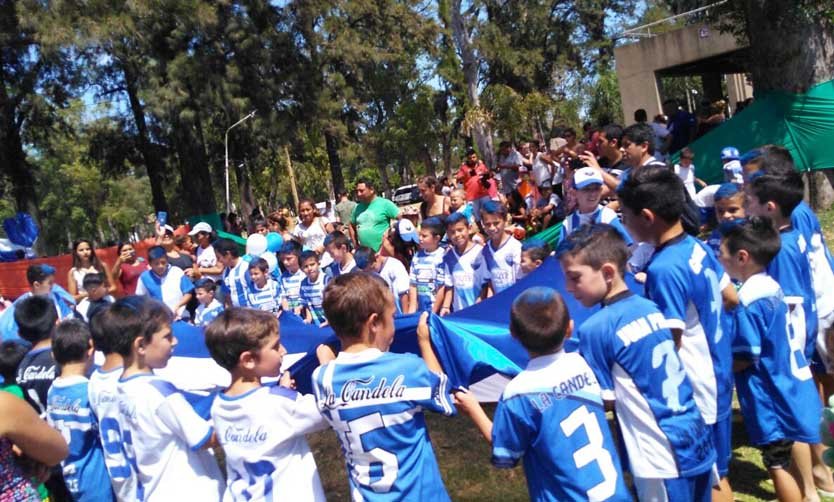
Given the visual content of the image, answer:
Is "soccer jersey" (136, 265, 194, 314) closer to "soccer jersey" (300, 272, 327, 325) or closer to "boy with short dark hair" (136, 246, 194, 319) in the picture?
"boy with short dark hair" (136, 246, 194, 319)

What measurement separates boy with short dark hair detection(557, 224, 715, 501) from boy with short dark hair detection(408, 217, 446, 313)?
3366 millimetres

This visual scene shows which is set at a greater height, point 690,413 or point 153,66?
point 153,66

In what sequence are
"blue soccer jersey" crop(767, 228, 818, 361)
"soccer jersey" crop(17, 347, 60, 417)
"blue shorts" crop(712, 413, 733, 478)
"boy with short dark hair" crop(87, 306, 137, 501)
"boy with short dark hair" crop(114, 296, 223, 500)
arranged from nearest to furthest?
"boy with short dark hair" crop(114, 296, 223, 500) < "blue shorts" crop(712, 413, 733, 478) < "boy with short dark hair" crop(87, 306, 137, 501) < "blue soccer jersey" crop(767, 228, 818, 361) < "soccer jersey" crop(17, 347, 60, 417)

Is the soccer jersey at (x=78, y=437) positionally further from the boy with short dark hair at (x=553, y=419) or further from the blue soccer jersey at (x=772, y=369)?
the blue soccer jersey at (x=772, y=369)

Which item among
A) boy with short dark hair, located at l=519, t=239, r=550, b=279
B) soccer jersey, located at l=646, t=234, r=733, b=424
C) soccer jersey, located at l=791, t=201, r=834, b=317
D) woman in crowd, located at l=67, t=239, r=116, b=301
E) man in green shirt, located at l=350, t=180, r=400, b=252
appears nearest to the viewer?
soccer jersey, located at l=646, t=234, r=733, b=424

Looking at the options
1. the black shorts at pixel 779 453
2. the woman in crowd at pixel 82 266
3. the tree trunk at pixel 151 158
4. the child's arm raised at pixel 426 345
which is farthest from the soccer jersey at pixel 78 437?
the tree trunk at pixel 151 158

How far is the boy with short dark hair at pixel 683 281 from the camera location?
316 centimetres

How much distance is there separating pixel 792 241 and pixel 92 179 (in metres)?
64.0

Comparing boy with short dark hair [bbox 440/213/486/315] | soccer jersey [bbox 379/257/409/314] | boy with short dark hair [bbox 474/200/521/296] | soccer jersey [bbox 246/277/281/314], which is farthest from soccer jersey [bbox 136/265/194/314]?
boy with short dark hair [bbox 474/200/521/296]

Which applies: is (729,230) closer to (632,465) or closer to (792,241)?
(792,241)

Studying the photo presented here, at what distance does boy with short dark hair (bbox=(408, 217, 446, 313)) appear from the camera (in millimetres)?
6403

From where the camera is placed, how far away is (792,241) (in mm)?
3959

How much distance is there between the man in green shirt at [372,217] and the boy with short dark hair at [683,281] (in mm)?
5159

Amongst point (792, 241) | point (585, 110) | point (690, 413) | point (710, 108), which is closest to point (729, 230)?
point (792, 241)
